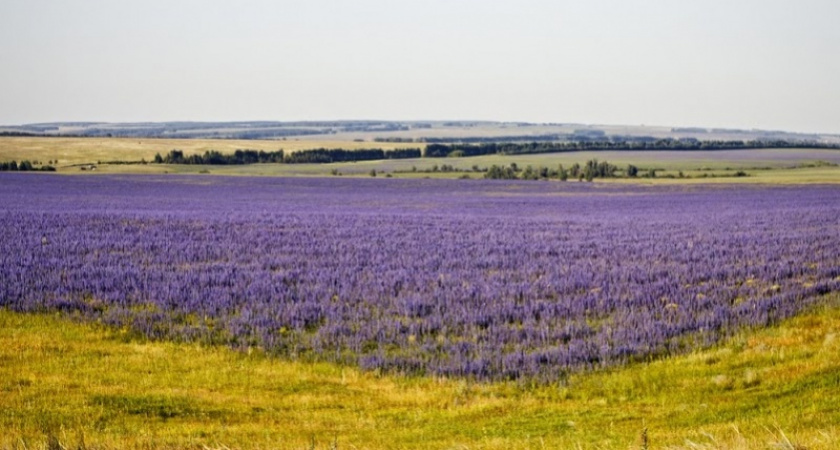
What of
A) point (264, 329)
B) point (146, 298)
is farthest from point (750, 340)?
point (146, 298)

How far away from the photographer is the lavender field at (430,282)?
44.0 feet

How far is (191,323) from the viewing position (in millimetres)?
14797

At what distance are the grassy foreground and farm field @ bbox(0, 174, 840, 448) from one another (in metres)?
0.05

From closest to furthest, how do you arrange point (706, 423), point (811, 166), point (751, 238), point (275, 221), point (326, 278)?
point (706, 423), point (326, 278), point (751, 238), point (275, 221), point (811, 166)

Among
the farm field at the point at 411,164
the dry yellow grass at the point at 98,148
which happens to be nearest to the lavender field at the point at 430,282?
the farm field at the point at 411,164

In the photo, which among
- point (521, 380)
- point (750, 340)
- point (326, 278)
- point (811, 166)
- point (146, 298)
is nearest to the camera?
point (521, 380)

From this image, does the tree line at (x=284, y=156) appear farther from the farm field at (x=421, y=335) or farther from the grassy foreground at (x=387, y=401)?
the grassy foreground at (x=387, y=401)

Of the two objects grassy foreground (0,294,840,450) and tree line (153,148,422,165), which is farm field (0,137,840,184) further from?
grassy foreground (0,294,840,450)

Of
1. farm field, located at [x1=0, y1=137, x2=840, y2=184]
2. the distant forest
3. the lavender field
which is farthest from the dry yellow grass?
the lavender field

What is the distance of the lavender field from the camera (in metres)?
13.4

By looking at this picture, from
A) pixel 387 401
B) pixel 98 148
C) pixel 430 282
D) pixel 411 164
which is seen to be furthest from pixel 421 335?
pixel 98 148

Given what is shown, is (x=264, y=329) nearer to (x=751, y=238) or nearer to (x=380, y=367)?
(x=380, y=367)

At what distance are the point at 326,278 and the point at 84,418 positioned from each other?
807 cm

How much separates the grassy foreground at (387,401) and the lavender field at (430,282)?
656 mm
